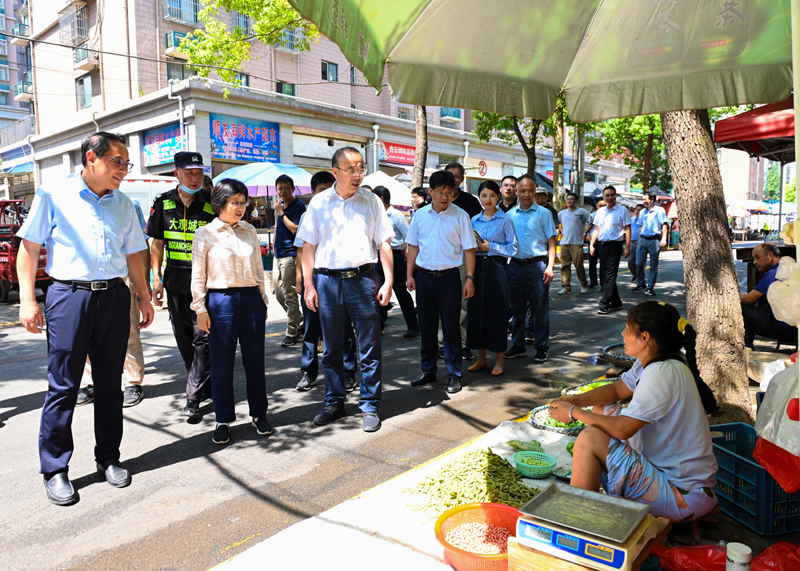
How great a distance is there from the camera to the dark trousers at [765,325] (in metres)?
6.05

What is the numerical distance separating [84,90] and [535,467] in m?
31.1

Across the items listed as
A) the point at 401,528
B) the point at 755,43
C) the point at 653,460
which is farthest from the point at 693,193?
the point at 401,528

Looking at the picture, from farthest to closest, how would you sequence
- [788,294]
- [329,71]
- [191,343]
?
[329,71]
[191,343]
[788,294]

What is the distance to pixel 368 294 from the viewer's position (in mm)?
4711

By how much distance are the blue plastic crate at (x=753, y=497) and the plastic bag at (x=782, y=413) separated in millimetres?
791

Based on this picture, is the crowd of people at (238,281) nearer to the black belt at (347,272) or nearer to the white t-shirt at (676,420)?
the black belt at (347,272)

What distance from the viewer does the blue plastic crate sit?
9.43 ft

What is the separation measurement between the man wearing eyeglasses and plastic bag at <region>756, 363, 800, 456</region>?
2.95m

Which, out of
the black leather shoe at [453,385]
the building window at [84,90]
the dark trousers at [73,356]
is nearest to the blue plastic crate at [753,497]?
the black leather shoe at [453,385]

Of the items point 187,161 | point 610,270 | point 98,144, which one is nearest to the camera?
point 98,144

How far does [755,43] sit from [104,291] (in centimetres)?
429

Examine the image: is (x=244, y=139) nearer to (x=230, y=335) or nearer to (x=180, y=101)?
(x=180, y=101)

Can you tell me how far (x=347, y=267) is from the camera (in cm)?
464

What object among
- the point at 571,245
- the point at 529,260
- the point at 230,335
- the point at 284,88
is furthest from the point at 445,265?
the point at 284,88
